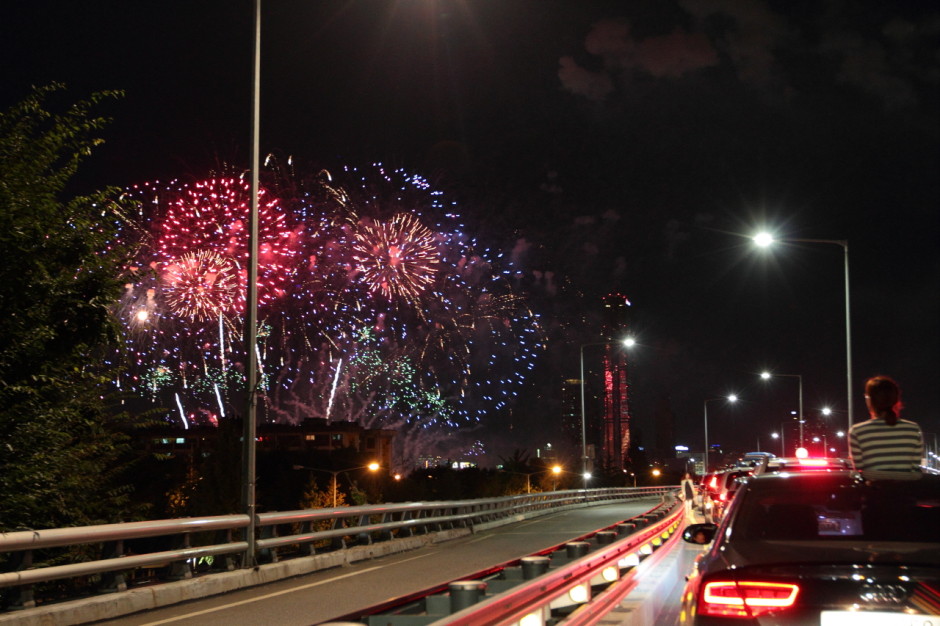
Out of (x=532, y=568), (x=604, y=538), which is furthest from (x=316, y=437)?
(x=532, y=568)

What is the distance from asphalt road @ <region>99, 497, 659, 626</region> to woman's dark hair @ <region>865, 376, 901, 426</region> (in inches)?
205

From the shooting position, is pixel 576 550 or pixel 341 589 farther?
pixel 341 589

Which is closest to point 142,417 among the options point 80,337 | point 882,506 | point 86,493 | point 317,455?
point 86,493

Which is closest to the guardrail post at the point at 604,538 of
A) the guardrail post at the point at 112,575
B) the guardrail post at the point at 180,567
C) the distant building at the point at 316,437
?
the guardrail post at the point at 180,567

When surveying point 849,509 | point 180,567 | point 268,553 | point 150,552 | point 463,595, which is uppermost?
point 849,509

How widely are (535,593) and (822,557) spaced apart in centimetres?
317

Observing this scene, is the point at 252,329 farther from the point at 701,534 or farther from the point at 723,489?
the point at 723,489

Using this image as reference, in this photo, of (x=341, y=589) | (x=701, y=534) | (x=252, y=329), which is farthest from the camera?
(x=252, y=329)

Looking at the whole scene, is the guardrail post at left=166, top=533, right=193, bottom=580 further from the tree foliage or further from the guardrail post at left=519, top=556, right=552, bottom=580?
the guardrail post at left=519, top=556, right=552, bottom=580

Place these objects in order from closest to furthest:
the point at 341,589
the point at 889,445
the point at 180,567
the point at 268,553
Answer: the point at 889,445 → the point at 180,567 → the point at 341,589 → the point at 268,553

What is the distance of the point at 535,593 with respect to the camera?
7648 mm

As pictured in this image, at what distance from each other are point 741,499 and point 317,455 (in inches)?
5322

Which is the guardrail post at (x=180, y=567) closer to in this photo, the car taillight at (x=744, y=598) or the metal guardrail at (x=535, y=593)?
the metal guardrail at (x=535, y=593)

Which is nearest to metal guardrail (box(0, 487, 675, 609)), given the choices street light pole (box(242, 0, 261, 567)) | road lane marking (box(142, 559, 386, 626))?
street light pole (box(242, 0, 261, 567))
